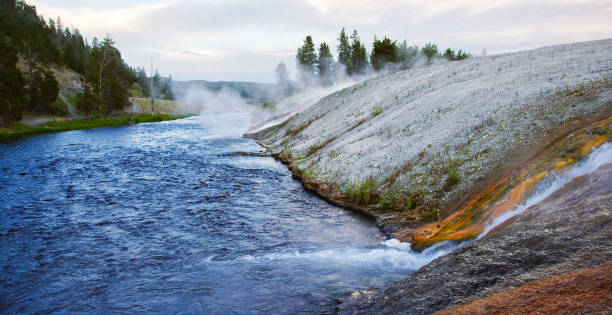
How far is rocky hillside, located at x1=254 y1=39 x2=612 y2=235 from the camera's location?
11328 millimetres

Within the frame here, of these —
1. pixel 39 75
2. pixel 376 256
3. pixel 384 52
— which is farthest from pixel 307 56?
pixel 376 256

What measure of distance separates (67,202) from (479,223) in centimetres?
1598

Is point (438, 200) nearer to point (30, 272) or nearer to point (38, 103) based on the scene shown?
point (30, 272)

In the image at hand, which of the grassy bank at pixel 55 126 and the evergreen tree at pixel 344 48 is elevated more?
the evergreen tree at pixel 344 48

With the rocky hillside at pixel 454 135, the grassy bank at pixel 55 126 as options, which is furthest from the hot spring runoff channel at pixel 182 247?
the grassy bank at pixel 55 126

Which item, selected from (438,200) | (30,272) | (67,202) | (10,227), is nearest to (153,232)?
(30,272)

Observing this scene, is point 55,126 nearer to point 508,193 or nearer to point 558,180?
point 508,193

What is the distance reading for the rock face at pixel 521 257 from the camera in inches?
197

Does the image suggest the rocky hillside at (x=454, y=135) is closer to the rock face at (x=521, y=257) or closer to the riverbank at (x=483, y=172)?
the riverbank at (x=483, y=172)

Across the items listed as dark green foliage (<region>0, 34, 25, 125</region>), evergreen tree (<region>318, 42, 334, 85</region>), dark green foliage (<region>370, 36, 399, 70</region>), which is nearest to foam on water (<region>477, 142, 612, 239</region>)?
dark green foliage (<region>0, 34, 25, 125</region>)

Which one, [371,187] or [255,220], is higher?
[371,187]

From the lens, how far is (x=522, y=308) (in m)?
4.08

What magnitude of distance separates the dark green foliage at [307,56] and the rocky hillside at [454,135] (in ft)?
206

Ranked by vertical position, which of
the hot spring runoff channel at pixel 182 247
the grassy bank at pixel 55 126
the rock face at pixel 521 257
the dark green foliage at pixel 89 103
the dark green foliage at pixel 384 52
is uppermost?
the dark green foliage at pixel 384 52
